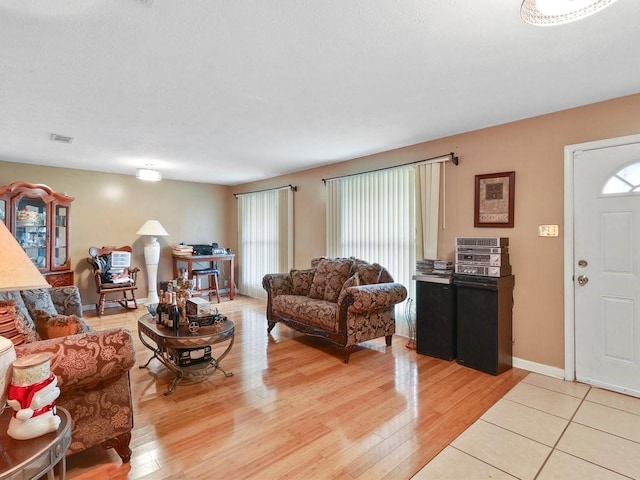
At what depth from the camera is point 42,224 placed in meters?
4.71

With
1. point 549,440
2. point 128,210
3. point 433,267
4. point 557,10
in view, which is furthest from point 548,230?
point 128,210

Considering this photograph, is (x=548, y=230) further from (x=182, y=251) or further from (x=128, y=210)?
(x=128, y=210)

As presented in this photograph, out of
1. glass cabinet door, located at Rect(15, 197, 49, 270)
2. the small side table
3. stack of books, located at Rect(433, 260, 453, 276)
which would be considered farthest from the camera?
glass cabinet door, located at Rect(15, 197, 49, 270)

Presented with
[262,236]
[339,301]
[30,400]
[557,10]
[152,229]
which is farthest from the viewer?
[262,236]

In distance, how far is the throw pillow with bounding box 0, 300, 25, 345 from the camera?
165cm

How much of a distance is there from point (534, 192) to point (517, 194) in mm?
136

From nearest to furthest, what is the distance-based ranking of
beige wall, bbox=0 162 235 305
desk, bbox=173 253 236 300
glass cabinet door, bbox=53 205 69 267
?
glass cabinet door, bbox=53 205 69 267 < beige wall, bbox=0 162 235 305 < desk, bbox=173 253 236 300

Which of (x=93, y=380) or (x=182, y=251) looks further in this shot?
(x=182, y=251)

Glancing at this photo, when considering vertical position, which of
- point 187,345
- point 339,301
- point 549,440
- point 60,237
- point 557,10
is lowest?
point 549,440

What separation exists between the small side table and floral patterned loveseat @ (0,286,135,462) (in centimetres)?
34

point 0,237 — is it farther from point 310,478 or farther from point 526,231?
point 526,231

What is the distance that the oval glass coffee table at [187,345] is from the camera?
2.50 m

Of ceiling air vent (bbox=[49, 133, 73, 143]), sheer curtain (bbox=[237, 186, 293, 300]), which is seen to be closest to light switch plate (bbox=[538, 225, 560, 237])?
sheer curtain (bbox=[237, 186, 293, 300])

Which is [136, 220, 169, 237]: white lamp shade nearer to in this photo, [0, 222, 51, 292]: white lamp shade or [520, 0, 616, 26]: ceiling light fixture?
[0, 222, 51, 292]: white lamp shade
